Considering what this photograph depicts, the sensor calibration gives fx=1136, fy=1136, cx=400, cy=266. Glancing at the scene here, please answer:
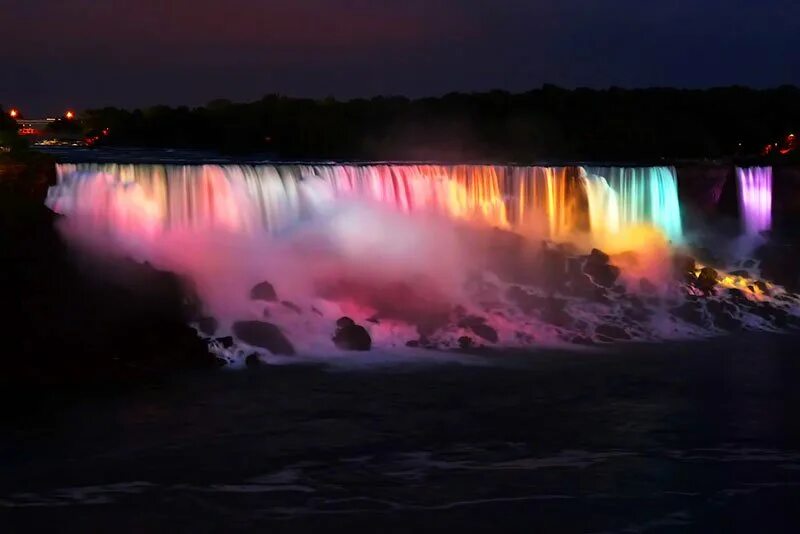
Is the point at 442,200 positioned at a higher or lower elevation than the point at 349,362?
higher

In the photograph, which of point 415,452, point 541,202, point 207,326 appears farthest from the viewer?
point 541,202

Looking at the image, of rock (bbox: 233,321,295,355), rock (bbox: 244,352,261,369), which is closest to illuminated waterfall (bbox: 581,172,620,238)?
rock (bbox: 233,321,295,355)

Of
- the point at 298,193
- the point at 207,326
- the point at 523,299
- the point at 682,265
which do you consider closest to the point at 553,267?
the point at 523,299

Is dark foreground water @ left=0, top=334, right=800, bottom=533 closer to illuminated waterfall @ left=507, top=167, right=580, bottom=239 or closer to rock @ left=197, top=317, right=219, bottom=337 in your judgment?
rock @ left=197, top=317, right=219, bottom=337

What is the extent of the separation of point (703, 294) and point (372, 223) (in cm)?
782

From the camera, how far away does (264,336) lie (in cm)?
2027

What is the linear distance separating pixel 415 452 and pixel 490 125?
39.3 m

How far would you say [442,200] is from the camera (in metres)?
28.1

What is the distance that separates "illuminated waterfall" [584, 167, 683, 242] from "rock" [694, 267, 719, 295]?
11.2 feet

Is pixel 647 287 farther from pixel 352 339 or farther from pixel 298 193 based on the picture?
pixel 352 339

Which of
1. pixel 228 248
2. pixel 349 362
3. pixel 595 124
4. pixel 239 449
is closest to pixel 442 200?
pixel 228 248

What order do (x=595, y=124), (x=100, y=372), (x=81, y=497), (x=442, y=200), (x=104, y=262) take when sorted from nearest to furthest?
(x=81, y=497) → (x=100, y=372) → (x=104, y=262) → (x=442, y=200) → (x=595, y=124)

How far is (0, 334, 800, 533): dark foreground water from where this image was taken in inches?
461

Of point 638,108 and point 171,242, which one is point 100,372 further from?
point 638,108
